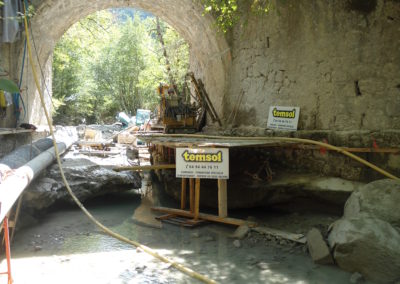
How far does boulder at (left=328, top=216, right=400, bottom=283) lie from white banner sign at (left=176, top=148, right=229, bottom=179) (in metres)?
2.26

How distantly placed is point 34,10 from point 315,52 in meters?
6.47

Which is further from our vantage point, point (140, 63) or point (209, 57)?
point (140, 63)

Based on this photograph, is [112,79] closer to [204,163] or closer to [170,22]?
[170,22]

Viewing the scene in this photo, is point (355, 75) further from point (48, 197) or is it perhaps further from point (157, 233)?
point (48, 197)

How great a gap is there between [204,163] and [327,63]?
123 inches

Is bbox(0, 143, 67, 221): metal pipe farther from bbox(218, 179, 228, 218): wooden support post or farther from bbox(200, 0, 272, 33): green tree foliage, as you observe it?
bbox(200, 0, 272, 33): green tree foliage

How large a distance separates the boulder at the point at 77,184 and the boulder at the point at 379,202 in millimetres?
5489

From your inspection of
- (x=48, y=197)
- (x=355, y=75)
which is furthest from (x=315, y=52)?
(x=48, y=197)

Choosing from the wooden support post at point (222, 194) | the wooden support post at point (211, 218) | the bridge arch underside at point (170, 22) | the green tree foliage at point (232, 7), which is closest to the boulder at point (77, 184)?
the wooden support post at point (211, 218)

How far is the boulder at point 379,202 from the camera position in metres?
5.15

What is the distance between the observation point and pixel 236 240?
6242 mm

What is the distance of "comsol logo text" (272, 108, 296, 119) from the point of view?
25.7 feet

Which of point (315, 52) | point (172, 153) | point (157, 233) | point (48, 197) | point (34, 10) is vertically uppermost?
point (34, 10)

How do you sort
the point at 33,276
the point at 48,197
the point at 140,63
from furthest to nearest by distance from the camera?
the point at 140,63, the point at 48,197, the point at 33,276
